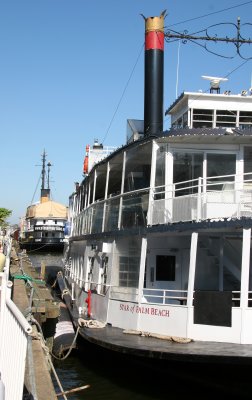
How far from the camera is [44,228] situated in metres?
63.6

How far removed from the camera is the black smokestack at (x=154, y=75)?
50.4 feet

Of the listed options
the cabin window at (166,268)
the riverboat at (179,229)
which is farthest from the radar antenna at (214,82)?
the cabin window at (166,268)

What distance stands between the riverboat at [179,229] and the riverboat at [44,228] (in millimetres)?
42544

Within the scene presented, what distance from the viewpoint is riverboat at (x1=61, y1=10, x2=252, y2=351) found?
10.4m

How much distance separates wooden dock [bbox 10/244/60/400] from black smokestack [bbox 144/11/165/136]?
557 centimetres

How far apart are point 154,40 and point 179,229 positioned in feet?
23.9

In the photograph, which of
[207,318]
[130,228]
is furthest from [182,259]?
[207,318]

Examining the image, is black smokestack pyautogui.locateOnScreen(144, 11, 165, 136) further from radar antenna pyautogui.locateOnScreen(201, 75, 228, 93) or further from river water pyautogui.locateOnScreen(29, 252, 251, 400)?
river water pyautogui.locateOnScreen(29, 252, 251, 400)

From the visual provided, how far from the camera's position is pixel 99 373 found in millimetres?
12219

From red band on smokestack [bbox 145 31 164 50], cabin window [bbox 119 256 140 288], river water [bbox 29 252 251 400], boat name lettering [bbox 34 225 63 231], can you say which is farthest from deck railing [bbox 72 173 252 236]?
boat name lettering [bbox 34 225 63 231]

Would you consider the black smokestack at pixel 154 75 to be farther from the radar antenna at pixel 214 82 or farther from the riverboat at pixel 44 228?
the riverboat at pixel 44 228

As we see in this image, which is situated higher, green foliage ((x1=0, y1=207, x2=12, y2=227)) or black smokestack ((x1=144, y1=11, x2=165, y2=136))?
black smokestack ((x1=144, y1=11, x2=165, y2=136))

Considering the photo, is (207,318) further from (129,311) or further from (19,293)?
(19,293)

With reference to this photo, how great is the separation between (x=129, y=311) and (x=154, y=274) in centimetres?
133
